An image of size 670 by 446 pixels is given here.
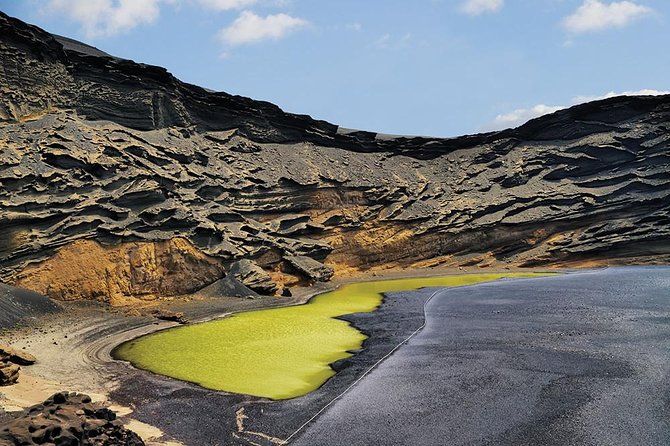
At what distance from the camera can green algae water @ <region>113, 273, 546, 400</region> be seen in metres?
12.8

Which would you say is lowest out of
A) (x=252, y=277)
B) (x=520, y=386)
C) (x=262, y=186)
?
(x=520, y=386)

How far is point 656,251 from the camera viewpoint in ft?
134

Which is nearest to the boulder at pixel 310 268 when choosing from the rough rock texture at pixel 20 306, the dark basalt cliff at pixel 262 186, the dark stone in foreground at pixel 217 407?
the dark basalt cliff at pixel 262 186

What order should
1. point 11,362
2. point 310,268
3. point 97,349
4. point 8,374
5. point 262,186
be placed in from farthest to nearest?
point 262,186, point 310,268, point 97,349, point 11,362, point 8,374

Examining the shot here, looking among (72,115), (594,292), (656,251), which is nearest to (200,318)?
(72,115)

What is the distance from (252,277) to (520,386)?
19885 mm

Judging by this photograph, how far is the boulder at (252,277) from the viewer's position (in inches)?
1131

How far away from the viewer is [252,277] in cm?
2898

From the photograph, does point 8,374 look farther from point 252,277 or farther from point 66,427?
point 252,277

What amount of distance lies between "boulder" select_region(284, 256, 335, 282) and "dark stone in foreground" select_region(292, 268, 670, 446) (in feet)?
52.0

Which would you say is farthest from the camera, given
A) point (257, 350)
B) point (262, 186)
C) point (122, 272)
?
point (262, 186)

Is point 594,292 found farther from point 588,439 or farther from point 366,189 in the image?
point 366,189

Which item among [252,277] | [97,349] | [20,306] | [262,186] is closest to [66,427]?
[97,349]

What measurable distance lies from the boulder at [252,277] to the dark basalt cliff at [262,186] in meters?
0.75
